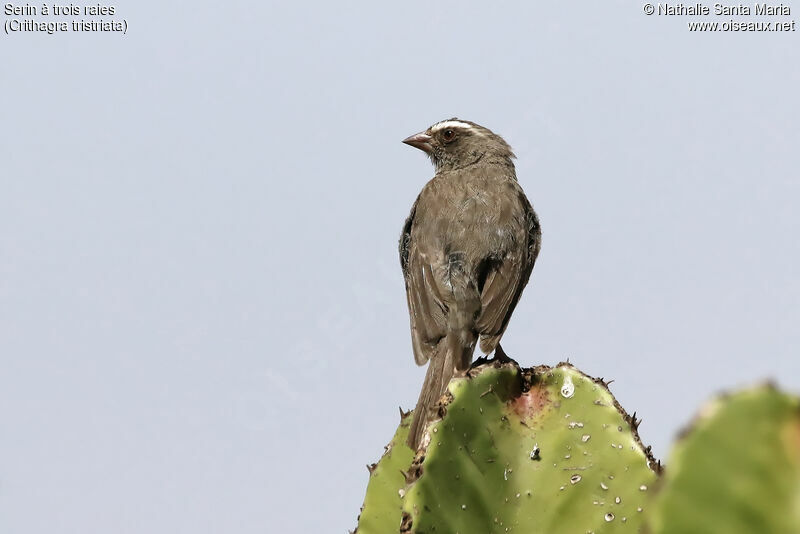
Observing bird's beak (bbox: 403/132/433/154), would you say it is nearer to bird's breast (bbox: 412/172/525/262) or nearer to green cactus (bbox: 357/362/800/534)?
bird's breast (bbox: 412/172/525/262)

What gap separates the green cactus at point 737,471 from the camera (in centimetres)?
179

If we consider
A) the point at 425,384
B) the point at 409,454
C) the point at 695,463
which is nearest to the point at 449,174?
the point at 425,384

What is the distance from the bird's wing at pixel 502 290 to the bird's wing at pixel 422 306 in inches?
11.5

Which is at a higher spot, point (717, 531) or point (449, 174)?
point (449, 174)

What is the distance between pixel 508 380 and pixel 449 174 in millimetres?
4365

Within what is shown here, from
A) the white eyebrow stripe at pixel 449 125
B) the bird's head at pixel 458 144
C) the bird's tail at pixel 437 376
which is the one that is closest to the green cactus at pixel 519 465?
the bird's tail at pixel 437 376

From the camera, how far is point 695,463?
1.84m

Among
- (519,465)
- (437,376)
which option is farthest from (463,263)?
(519,465)

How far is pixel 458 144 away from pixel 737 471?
765 cm

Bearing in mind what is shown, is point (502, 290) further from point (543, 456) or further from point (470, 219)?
point (543, 456)

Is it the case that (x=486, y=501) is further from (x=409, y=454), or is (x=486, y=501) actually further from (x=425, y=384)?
(x=425, y=384)

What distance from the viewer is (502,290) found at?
23.8 feet

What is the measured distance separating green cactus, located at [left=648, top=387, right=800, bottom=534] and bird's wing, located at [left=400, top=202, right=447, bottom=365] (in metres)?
5.02

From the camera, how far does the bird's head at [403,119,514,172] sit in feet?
29.7
